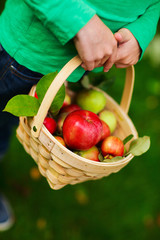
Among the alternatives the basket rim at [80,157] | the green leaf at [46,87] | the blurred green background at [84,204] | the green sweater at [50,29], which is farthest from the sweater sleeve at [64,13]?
the blurred green background at [84,204]

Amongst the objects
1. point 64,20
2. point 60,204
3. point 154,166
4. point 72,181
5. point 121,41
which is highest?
point 64,20

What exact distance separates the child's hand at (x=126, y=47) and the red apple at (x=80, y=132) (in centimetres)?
23

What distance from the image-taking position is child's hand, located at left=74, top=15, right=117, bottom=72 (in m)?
0.72

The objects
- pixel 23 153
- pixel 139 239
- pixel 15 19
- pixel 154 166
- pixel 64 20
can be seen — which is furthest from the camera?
pixel 154 166

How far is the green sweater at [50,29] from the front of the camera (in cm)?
76

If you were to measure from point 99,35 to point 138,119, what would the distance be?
4.71 ft

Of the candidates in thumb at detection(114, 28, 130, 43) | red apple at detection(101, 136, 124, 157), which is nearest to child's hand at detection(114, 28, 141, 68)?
thumb at detection(114, 28, 130, 43)

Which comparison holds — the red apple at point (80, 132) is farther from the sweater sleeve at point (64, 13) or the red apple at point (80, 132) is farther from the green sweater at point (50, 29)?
the sweater sleeve at point (64, 13)

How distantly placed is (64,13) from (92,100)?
53cm

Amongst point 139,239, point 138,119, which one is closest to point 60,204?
point 139,239

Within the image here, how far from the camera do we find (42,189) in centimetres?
163

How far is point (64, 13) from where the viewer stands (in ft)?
2.30

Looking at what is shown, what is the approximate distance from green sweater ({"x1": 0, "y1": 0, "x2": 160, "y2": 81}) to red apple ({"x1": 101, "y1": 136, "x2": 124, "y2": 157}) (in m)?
0.26

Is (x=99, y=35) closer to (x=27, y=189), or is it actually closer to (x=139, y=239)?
(x=27, y=189)
